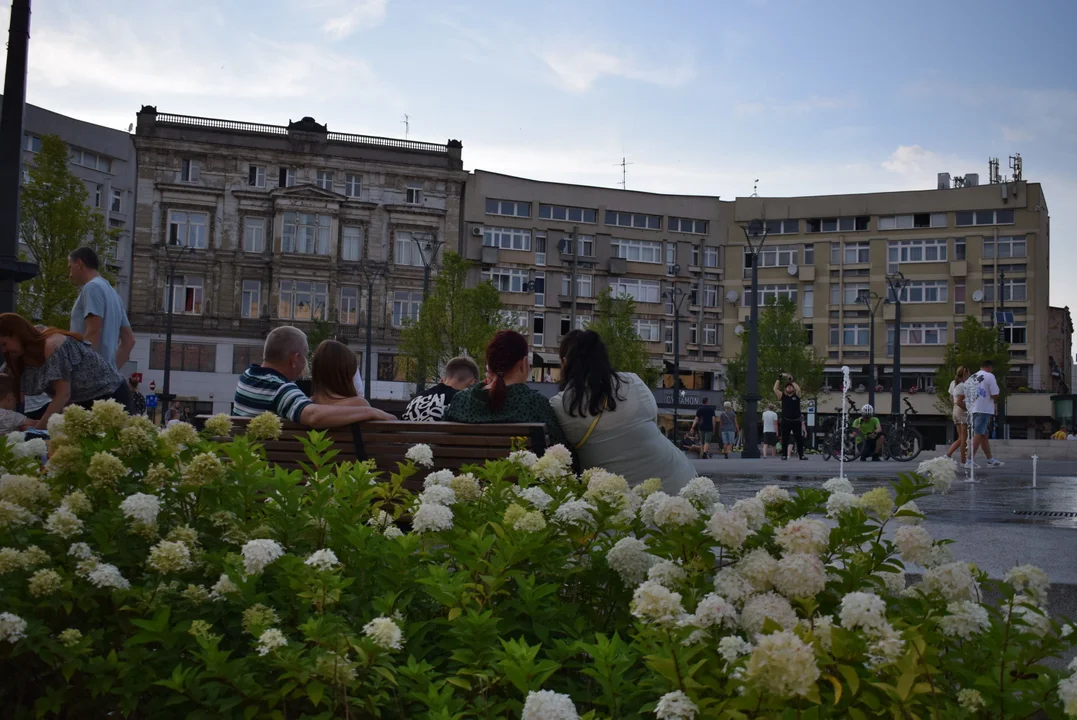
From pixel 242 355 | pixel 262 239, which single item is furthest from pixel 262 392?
pixel 262 239

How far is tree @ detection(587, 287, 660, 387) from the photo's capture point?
61.8 m

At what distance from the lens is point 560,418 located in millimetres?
5855

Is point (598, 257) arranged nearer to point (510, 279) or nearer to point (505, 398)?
point (510, 279)

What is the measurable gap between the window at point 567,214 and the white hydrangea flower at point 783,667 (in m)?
68.0

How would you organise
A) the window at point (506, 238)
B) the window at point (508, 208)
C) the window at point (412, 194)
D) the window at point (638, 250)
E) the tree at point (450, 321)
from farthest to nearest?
the window at point (638, 250)
the window at point (508, 208)
the window at point (506, 238)
the window at point (412, 194)
the tree at point (450, 321)

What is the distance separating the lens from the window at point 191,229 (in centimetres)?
5938

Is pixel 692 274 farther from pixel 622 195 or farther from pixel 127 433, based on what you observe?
pixel 127 433

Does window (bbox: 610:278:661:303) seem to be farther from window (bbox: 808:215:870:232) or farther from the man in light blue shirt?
the man in light blue shirt

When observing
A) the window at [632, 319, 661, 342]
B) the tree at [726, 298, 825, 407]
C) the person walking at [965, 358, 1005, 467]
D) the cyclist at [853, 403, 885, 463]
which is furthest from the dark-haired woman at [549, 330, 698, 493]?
the window at [632, 319, 661, 342]

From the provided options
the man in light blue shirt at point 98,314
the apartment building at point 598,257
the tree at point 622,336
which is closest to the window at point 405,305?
the apartment building at point 598,257

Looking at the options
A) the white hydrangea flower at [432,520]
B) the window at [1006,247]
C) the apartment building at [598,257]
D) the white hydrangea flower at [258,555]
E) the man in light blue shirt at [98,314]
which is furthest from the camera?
the window at [1006,247]

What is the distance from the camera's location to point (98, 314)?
26.9 ft

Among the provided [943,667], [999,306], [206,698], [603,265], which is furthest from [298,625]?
[999,306]

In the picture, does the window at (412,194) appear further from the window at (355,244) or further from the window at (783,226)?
the window at (783,226)
